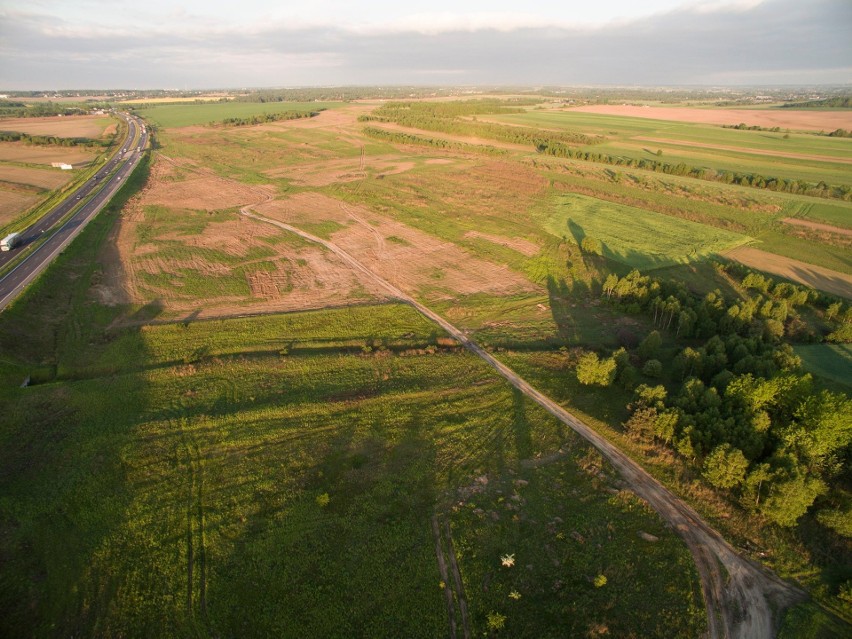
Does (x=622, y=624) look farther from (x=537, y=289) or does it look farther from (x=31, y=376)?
(x=31, y=376)

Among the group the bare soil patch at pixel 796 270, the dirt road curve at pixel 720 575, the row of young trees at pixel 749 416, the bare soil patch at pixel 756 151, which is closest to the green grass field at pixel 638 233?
the bare soil patch at pixel 796 270

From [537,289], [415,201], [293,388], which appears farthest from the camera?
[415,201]

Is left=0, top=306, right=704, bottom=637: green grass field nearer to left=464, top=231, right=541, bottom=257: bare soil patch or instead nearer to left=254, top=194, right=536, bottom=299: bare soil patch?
left=254, top=194, right=536, bottom=299: bare soil patch

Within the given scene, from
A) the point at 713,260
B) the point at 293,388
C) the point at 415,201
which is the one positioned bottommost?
the point at 293,388

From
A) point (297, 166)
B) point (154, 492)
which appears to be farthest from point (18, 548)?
point (297, 166)

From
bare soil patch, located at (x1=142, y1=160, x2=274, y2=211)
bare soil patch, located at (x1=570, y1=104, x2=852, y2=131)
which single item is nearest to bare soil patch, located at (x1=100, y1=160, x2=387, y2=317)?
bare soil patch, located at (x1=142, y1=160, x2=274, y2=211)

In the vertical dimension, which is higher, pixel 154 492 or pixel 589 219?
pixel 589 219

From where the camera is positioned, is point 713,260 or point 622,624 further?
point 713,260

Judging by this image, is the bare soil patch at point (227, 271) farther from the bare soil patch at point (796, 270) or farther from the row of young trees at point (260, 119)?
the row of young trees at point (260, 119)
